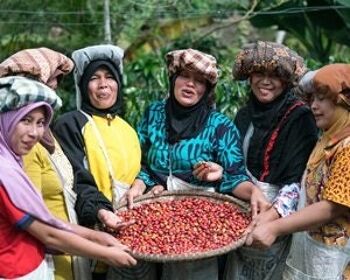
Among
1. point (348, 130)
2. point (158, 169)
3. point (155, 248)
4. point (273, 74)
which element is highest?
point (273, 74)

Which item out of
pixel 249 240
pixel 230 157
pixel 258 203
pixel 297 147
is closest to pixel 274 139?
pixel 297 147

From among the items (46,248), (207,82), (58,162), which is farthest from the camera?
(207,82)

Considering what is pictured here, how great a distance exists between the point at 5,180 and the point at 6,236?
0.75 feet

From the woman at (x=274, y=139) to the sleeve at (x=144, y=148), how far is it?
0.49 meters

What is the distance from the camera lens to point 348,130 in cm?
286

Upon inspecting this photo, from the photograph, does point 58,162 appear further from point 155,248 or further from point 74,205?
point 155,248

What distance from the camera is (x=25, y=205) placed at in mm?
2555

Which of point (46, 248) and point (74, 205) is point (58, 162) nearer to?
point (74, 205)

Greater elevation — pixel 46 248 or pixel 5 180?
pixel 5 180

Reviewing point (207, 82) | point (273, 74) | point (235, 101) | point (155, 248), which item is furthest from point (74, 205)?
point (235, 101)

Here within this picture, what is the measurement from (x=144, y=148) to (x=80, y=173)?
17.4 inches

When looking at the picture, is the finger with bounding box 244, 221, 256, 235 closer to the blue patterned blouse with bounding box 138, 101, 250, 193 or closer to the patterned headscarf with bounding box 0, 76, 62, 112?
the blue patterned blouse with bounding box 138, 101, 250, 193

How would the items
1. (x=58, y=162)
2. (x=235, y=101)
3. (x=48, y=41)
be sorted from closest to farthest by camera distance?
(x=58, y=162), (x=235, y=101), (x=48, y=41)

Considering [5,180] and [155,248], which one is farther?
[155,248]
